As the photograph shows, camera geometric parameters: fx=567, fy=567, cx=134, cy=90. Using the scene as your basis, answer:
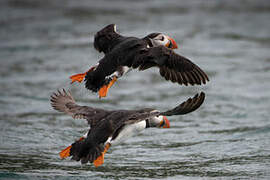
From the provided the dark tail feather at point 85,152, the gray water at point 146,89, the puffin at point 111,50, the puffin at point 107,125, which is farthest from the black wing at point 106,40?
the dark tail feather at point 85,152

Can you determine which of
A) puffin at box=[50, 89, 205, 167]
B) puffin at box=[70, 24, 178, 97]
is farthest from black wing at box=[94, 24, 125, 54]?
puffin at box=[50, 89, 205, 167]

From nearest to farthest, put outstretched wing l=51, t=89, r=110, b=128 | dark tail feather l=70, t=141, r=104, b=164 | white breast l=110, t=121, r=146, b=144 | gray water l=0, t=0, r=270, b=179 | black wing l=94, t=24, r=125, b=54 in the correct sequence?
dark tail feather l=70, t=141, r=104, b=164
white breast l=110, t=121, r=146, b=144
outstretched wing l=51, t=89, r=110, b=128
gray water l=0, t=0, r=270, b=179
black wing l=94, t=24, r=125, b=54

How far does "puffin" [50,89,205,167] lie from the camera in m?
5.90

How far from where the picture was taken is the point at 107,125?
6.12 metres

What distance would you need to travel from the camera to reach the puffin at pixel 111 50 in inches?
263

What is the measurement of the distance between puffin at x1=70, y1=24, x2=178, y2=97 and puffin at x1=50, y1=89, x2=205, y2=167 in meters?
0.31

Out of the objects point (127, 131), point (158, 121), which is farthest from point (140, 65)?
point (127, 131)

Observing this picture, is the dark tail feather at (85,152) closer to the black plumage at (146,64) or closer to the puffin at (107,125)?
the puffin at (107,125)

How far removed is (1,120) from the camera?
9297 millimetres

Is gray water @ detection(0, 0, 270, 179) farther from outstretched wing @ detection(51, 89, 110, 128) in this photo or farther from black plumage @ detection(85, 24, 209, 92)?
black plumage @ detection(85, 24, 209, 92)

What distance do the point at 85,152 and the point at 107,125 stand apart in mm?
406

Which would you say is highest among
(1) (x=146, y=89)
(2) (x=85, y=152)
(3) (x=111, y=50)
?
(3) (x=111, y=50)

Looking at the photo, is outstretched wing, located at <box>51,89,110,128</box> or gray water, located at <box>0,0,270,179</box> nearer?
outstretched wing, located at <box>51,89,110,128</box>

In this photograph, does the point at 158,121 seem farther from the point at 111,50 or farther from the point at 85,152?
the point at 111,50
